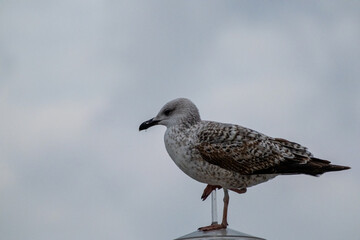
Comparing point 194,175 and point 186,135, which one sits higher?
point 186,135

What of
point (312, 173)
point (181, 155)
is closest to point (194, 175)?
point (181, 155)

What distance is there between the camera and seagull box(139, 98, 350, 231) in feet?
27.0

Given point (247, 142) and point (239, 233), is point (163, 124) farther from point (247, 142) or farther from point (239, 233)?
point (239, 233)

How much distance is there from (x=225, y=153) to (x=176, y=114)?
899mm

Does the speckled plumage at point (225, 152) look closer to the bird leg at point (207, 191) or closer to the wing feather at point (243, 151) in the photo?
the wing feather at point (243, 151)

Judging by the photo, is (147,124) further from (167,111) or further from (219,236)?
(219,236)

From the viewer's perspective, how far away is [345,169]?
8102mm

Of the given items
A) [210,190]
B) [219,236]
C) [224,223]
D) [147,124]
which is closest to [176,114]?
[147,124]

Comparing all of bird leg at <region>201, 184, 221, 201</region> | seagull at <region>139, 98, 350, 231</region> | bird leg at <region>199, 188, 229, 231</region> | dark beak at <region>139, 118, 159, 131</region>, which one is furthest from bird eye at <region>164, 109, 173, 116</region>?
bird leg at <region>199, 188, 229, 231</region>

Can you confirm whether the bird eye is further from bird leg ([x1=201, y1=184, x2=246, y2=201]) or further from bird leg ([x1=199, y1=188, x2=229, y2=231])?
bird leg ([x1=199, y1=188, x2=229, y2=231])

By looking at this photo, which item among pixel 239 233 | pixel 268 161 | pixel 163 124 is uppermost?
pixel 163 124

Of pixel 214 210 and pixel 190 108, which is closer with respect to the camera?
pixel 214 210

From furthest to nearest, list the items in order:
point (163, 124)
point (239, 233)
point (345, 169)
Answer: point (163, 124), point (345, 169), point (239, 233)

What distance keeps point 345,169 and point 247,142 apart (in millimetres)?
1356
